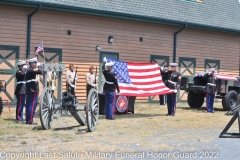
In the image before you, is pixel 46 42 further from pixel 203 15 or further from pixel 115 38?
pixel 203 15

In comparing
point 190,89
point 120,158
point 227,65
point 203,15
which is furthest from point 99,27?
point 120,158

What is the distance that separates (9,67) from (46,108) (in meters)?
7.24

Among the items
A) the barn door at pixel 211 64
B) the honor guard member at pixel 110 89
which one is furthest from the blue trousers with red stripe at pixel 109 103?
the barn door at pixel 211 64

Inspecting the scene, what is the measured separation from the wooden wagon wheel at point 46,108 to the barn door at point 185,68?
13.4 metres

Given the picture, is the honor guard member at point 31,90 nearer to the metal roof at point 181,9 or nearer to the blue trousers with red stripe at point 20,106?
the blue trousers with red stripe at point 20,106

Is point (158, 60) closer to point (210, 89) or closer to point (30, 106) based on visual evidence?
point (210, 89)

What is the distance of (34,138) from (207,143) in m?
3.54

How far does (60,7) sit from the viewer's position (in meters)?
19.8

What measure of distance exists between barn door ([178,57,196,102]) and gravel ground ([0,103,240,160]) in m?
9.93

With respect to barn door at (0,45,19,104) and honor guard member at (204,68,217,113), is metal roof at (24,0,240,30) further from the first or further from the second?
honor guard member at (204,68,217,113)

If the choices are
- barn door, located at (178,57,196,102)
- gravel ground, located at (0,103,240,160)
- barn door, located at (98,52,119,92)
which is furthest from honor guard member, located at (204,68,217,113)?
barn door, located at (178,57,196,102)

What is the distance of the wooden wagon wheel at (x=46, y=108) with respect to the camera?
11.6 meters

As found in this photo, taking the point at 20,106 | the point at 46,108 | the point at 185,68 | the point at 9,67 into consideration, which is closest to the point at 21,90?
the point at 20,106

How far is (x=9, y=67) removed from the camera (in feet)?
61.3
